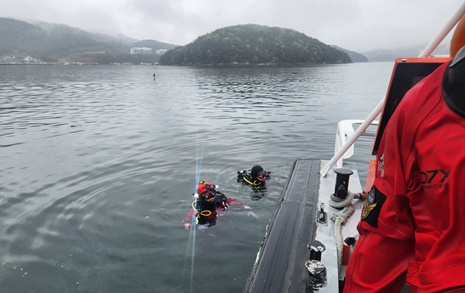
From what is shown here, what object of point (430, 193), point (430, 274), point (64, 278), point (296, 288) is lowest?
point (64, 278)

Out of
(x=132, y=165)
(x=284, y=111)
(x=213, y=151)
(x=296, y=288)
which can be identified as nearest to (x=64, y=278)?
(x=296, y=288)

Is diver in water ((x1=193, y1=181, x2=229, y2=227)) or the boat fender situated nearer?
the boat fender

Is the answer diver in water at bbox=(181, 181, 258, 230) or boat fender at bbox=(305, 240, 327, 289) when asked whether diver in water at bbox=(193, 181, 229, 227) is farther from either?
boat fender at bbox=(305, 240, 327, 289)

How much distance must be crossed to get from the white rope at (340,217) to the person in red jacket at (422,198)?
1187mm

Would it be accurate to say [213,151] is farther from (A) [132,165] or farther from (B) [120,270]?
(B) [120,270]

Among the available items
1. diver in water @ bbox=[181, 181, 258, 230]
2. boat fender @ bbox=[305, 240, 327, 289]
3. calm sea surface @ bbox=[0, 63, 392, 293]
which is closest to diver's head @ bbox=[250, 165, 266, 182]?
calm sea surface @ bbox=[0, 63, 392, 293]

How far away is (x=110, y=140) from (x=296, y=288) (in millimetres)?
11253

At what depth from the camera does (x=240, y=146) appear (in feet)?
36.8

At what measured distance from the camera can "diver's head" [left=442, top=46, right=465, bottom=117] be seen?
1.09 metres

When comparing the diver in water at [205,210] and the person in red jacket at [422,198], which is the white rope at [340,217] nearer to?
the person in red jacket at [422,198]

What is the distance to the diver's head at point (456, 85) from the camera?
109cm

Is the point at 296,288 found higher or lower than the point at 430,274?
lower

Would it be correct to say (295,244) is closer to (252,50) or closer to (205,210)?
(205,210)

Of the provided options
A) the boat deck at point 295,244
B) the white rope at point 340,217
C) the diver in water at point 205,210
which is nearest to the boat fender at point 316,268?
the boat deck at point 295,244
